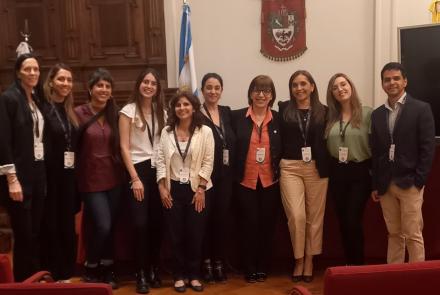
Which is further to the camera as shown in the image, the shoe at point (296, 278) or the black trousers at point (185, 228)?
the shoe at point (296, 278)

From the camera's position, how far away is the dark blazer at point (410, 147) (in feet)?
9.70

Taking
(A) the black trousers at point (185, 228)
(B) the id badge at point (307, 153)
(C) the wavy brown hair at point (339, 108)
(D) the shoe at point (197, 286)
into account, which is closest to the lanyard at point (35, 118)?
(A) the black trousers at point (185, 228)

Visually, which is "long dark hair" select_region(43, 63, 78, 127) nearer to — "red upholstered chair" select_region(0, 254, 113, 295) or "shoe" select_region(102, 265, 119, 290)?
"shoe" select_region(102, 265, 119, 290)

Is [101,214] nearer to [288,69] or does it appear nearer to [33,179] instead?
[33,179]

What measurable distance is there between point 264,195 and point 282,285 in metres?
0.70

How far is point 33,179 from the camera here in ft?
9.29

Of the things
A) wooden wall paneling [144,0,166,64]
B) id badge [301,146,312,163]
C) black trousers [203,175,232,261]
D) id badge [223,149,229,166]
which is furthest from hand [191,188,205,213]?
wooden wall paneling [144,0,166,64]

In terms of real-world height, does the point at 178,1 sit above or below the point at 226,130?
above

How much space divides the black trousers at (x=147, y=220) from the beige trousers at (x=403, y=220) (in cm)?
161

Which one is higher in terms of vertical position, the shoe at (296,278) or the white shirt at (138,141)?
the white shirt at (138,141)

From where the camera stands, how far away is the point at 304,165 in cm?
340

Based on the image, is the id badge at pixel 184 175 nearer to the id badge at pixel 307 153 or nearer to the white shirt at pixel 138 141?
the white shirt at pixel 138 141

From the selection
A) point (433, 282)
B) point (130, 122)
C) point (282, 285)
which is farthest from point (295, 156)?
point (433, 282)

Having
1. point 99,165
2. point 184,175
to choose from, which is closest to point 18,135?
point 99,165
